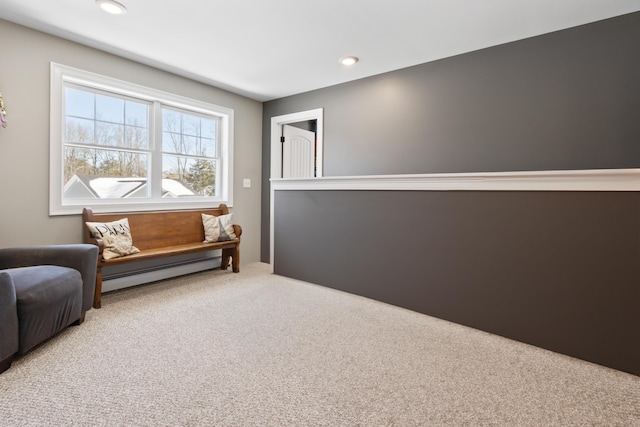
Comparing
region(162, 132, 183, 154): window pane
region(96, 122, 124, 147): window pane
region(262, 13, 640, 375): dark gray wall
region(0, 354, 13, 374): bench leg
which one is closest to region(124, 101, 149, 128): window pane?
region(96, 122, 124, 147): window pane

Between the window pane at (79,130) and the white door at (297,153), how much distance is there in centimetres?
236

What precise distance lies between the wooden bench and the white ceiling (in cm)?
163

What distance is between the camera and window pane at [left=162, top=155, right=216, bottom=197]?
3879 mm

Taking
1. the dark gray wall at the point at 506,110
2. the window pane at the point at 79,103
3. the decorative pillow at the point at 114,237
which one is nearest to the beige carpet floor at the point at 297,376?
the decorative pillow at the point at 114,237

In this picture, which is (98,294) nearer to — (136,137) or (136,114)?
(136,137)

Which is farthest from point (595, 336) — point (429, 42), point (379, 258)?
point (429, 42)

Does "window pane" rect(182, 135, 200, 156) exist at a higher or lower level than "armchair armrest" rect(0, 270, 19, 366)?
higher

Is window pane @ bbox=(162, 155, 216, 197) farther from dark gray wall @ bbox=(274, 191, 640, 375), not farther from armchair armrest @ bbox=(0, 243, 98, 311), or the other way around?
dark gray wall @ bbox=(274, 191, 640, 375)

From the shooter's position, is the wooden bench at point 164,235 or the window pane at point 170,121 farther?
the window pane at point 170,121

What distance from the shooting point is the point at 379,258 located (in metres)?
3.04

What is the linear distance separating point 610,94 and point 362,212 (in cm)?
216

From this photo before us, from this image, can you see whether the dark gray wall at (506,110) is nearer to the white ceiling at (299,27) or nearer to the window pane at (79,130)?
the white ceiling at (299,27)

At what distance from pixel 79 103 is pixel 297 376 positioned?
329 centimetres

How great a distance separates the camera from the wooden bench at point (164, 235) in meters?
2.98
